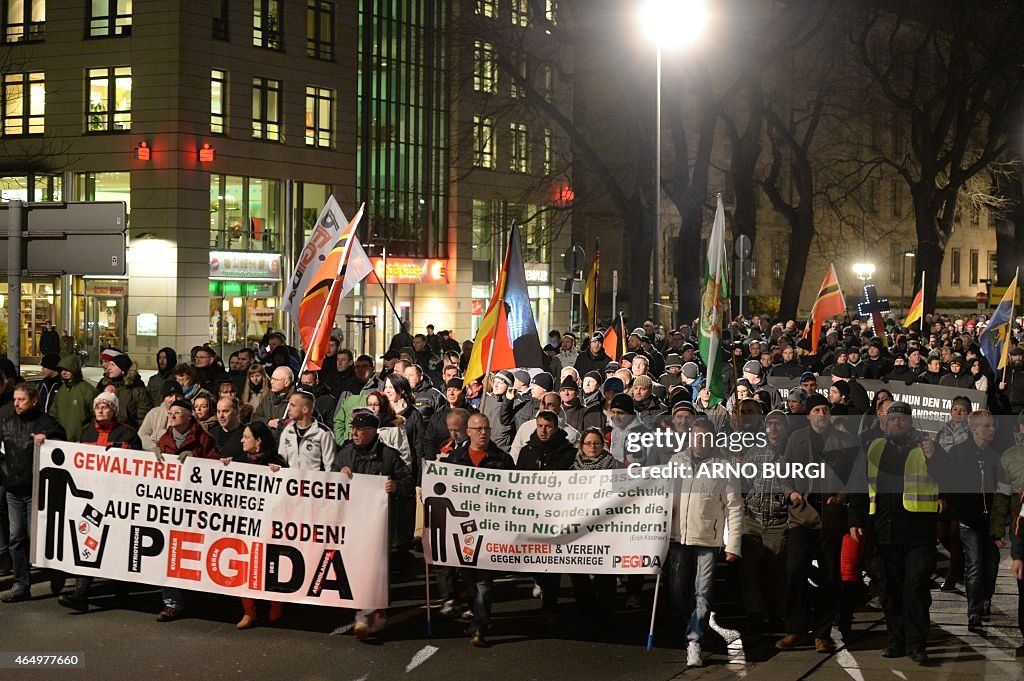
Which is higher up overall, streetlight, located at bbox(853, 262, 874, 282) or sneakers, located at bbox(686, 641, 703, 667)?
streetlight, located at bbox(853, 262, 874, 282)

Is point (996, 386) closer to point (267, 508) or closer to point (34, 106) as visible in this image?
point (267, 508)

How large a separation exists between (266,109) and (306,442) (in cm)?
3316

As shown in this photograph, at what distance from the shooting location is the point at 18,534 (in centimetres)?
1066

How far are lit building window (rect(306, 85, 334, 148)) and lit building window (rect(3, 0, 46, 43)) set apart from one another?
8190 millimetres

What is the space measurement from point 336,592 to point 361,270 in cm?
604

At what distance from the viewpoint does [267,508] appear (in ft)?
32.1

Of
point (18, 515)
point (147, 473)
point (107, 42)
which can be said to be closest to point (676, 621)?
point (147, 473)

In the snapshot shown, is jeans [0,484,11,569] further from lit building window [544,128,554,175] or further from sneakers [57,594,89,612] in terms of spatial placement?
lit building window [544,128,554,175]

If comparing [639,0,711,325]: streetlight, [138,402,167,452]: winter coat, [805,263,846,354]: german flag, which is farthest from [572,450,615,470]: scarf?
[639,0,711,325]: streetlight

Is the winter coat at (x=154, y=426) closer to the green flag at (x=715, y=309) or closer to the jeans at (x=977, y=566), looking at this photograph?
the green flag at (x=715, y=309)

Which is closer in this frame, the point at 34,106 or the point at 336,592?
the point at 336,592

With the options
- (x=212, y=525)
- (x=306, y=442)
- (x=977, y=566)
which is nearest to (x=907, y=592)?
(x=977, y=566)

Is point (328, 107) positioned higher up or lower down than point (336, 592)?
higher up

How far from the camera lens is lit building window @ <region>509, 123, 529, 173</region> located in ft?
172
